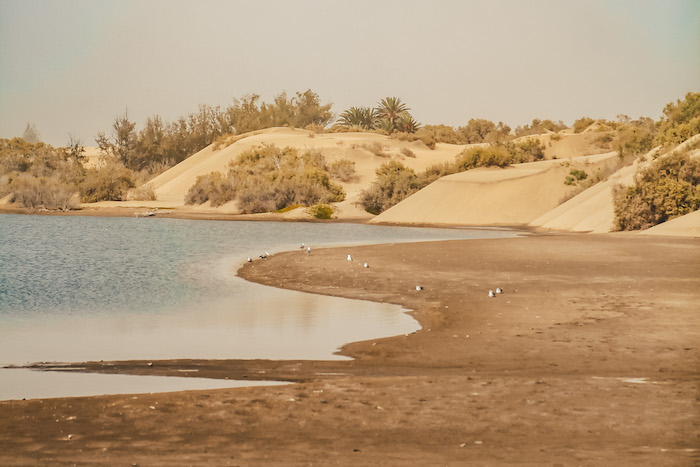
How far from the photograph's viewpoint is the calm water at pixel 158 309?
12742mm

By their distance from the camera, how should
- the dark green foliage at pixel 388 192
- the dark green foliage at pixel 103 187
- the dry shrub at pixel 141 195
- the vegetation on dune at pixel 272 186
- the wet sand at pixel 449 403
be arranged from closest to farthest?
the wet sand at pixel 449 403 → the dark green foliage at pixel 388 192 → the vegetation on dune at pixel 272 186 → the dark green foliage at pixel 103 187 → the dry shrub at pixel 141 195

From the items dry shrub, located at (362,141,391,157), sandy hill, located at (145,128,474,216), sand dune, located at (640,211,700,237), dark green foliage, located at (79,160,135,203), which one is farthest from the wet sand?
dry shrub, located at (362,141,391,157)

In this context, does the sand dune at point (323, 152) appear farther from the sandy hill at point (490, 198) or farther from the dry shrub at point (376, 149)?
the sandy hill at point (490, 198)

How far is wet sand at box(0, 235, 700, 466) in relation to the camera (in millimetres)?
7023

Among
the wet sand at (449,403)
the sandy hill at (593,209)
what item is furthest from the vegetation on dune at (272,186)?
the wet sand at (449,403)

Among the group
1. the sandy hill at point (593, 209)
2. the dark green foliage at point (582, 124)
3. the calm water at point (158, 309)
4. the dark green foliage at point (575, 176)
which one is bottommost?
the calm water at point (158, 309)

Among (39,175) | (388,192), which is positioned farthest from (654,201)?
(39,175)

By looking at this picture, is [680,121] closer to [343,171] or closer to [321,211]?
[321,211]

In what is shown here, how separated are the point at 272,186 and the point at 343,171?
613 inches

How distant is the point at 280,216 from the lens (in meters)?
54.7

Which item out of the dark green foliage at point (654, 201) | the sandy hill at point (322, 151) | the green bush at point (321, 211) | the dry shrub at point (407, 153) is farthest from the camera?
the dry shrub at point (407, 153)

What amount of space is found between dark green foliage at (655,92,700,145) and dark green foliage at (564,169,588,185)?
420 cm

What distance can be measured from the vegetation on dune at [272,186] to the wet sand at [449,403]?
143ft

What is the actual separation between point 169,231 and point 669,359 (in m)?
33.1
